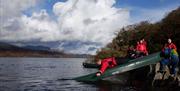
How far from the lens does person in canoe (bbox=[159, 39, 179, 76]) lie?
2753 centimetres

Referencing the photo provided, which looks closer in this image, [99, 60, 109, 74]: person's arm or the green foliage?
[99, 60, 109, 74]: person's arm

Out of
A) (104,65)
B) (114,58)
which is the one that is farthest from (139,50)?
(104,65)

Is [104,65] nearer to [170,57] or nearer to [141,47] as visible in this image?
[141,47]

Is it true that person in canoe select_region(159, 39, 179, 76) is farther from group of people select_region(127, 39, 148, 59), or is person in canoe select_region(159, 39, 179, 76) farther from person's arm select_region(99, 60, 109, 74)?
person's arm select_region(99, 60, 109, 74)

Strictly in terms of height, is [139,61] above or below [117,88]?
above

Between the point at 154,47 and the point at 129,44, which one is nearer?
the point at 154,47

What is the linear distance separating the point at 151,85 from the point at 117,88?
281cm

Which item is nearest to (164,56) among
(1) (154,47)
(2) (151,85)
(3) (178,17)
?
(2) (151,85)

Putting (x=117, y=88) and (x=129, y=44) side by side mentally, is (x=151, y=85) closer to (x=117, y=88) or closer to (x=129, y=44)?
(x=117, y=88)

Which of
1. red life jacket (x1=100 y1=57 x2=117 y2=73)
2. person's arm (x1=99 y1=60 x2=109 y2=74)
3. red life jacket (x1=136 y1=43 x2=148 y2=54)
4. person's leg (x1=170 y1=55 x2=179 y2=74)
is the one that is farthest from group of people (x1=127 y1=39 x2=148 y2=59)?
person's leg (x1=170 y1=55 x2=179 y2=74)

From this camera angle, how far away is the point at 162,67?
1136 inches

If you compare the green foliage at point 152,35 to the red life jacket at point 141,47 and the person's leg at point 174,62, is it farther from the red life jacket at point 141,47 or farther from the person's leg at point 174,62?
the person's leg at point 174,62

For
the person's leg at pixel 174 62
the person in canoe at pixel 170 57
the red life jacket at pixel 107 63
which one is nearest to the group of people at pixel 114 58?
A: the red life jacket at pixel 107 63

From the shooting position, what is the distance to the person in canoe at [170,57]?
27.5m
